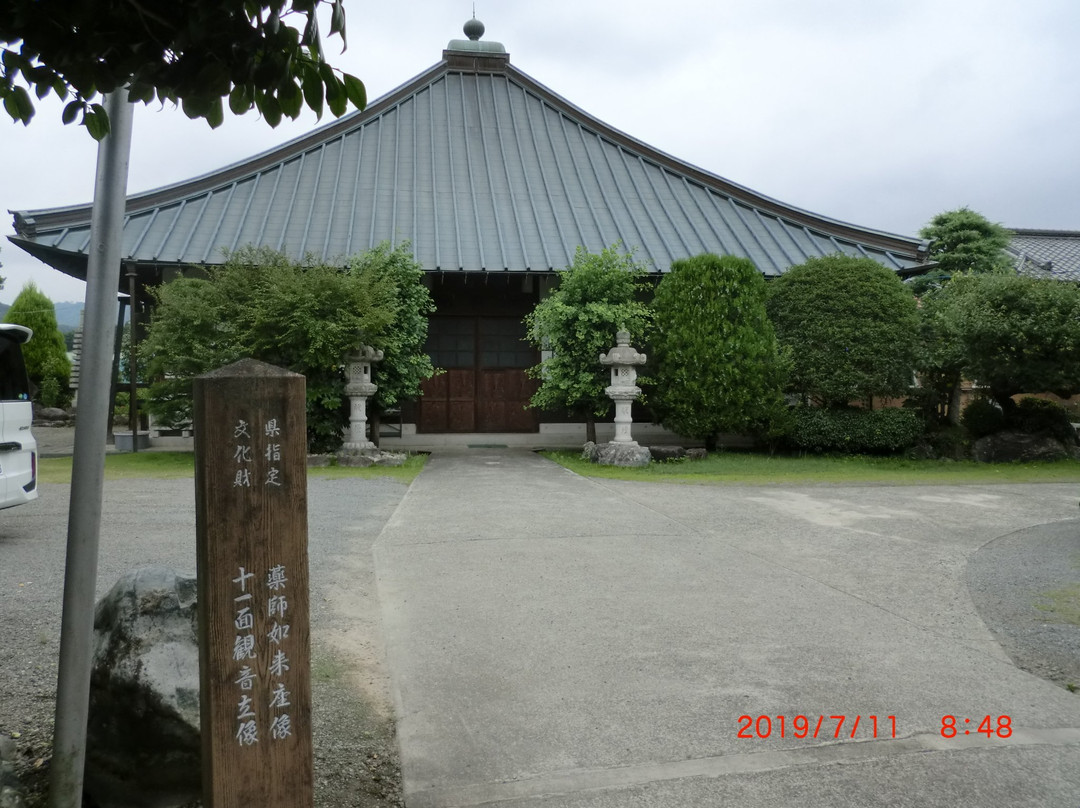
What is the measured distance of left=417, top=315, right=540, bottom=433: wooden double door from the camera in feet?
57.7

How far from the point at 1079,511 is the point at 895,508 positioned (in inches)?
79.0

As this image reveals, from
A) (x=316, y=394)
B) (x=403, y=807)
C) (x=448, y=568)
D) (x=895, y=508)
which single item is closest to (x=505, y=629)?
(x=448, y=568)

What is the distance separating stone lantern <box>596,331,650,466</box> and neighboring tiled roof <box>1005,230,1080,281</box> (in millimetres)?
25362

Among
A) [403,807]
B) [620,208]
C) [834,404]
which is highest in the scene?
[620,208]

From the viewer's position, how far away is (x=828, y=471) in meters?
12.9

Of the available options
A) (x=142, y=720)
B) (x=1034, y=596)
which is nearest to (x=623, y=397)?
(x=1034, y=596)

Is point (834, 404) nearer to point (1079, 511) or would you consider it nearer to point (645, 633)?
point (1079, 511)

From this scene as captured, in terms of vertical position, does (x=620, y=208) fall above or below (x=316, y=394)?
above

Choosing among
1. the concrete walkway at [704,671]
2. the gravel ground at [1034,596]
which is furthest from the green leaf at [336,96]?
the gravel ground at [1034,596]

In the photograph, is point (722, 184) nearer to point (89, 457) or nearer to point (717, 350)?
point (717, 350)

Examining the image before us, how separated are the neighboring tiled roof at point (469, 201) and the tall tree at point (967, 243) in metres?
7.22

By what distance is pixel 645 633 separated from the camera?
177 inches

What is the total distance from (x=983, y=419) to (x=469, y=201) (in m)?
11.7

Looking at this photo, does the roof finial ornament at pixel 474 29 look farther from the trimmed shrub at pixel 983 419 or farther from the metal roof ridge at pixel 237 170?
the trimmed shrub at pixel 983 419
